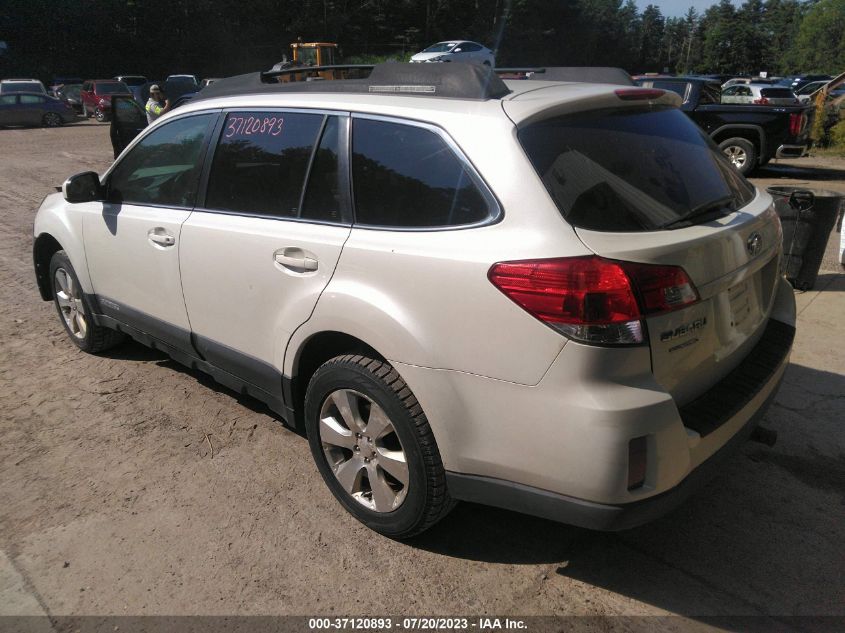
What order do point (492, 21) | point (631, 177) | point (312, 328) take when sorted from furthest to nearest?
1. point (492, 21)
2. point (312, 328)
3. point (631, 177)

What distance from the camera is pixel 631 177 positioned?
8.18ft

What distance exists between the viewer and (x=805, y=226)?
5891mm

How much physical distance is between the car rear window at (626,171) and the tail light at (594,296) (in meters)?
0.18

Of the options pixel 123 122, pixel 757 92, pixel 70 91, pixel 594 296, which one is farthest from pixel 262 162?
pixel 70 91

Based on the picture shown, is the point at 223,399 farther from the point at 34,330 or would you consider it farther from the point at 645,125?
the point at 645,125

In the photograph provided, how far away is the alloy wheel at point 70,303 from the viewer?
4723 millimetres

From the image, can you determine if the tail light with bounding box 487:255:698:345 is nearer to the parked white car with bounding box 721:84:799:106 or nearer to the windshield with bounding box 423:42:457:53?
the parked white car with bounding box 721:84:799:106

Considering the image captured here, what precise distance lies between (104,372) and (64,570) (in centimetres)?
208

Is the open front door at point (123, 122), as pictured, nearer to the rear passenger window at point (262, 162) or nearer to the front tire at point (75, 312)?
the front tire at point (75, 312)

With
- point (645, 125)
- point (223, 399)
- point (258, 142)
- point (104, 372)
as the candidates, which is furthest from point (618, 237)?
point (104, 372)

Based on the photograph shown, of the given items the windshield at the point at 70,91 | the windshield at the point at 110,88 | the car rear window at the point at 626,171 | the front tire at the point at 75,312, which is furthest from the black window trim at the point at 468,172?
the windshield at the point at 70,91

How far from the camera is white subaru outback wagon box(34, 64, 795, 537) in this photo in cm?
219

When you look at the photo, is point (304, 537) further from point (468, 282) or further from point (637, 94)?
point (637, 94)

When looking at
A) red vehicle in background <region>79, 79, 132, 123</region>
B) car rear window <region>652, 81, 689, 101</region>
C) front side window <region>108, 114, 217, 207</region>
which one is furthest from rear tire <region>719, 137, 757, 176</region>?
red vehicle in background <region>79, 79, 132, 123</region>
